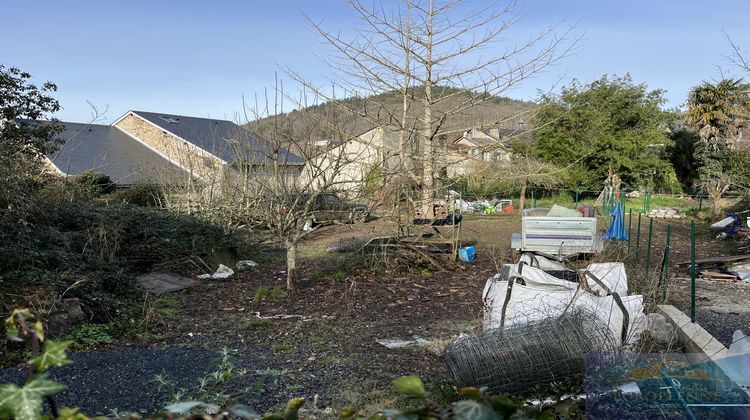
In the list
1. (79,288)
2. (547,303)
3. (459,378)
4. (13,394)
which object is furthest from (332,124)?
(13,394)

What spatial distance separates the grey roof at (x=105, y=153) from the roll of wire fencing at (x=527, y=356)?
22.5 meters

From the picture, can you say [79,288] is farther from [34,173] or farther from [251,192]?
[251,192]

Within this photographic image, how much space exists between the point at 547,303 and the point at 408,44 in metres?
10.1

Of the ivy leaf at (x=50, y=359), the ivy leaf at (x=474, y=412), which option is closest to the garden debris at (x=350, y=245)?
the ivy leaf at (x=50, y=359)

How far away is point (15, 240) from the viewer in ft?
29.3

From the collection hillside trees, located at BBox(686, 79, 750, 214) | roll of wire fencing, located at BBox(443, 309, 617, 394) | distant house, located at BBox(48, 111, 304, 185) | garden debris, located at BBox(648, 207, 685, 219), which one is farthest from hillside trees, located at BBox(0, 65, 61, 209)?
hillside trees, located at BBox(686, 79, 750, 214)

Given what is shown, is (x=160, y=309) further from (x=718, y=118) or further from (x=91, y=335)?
(x=718, y=118)

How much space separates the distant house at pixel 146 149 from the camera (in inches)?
718

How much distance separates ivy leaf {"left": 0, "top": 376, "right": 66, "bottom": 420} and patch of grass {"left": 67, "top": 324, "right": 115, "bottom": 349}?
6.25 meters

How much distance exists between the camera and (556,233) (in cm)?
1364

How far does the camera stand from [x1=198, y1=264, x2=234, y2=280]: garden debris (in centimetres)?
1206

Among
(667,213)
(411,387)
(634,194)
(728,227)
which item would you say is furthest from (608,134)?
(411,387)

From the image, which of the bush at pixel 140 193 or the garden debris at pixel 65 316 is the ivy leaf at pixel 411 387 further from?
the bush at pixel 140 193

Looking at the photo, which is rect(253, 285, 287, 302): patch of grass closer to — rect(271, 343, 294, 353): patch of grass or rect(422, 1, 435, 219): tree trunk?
rect(271, 343, 294, 353): patch of grass
